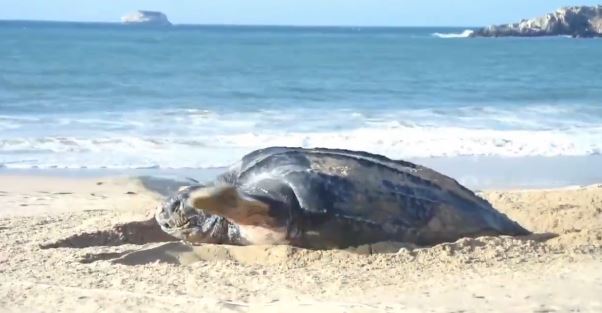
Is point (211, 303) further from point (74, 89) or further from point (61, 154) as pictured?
point (74, 89)

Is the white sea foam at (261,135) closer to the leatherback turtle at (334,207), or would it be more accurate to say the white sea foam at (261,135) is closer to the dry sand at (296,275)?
the leatherback turtle at (334,207)

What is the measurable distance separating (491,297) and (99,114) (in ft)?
49.3

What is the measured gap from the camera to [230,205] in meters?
5.04

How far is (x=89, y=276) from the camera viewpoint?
188 inches

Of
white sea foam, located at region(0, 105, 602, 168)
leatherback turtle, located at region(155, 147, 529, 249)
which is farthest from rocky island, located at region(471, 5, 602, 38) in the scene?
leatherback turtle, located at region(155, 147, 529, 249)

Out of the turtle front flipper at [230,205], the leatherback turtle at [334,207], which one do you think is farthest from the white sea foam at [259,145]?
the turtle front flipper at [230,205]

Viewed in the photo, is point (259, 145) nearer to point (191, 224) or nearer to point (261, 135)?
point (261, 135)

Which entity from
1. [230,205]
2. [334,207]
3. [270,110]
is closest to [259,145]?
[270,110]

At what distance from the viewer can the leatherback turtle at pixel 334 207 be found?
5.35 meters

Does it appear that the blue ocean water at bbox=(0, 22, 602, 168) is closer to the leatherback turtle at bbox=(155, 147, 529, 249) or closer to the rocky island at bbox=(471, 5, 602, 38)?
the leatherback turtle at bbox=(155, 147, 529, 249)

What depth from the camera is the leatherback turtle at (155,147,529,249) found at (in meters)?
5.35

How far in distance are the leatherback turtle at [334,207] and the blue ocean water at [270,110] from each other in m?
6.12

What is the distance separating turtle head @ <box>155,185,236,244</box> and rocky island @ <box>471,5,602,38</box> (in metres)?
109

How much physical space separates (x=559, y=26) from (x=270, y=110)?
95.7 meters
